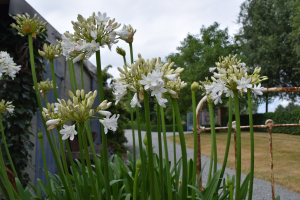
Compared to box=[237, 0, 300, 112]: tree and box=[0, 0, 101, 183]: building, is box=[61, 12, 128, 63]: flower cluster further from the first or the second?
box=[237, 0, 300, 112]: tree

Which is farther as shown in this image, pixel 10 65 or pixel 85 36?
pixel 10 65

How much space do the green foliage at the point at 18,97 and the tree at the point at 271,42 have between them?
19.3 meters

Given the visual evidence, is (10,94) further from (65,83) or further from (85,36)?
(85,36)

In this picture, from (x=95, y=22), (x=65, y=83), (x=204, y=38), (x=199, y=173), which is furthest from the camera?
(x=204, y=38)

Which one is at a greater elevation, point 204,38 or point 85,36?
point 204,38

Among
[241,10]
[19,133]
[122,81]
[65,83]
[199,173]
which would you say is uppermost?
[241,10]

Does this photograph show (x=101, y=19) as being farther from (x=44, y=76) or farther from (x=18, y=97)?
(x=44, y=76)

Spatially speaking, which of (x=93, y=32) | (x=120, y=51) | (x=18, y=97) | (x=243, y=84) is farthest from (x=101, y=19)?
(x=18, y=97)

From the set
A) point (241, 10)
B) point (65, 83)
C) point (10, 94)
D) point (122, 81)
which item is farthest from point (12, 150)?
point (241, 10)

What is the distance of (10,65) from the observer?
1.60m

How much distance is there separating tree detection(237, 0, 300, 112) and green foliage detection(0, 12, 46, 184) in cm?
1934

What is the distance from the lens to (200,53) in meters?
21.8

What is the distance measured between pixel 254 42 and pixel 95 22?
74.7ft

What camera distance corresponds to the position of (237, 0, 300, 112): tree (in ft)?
61.0
